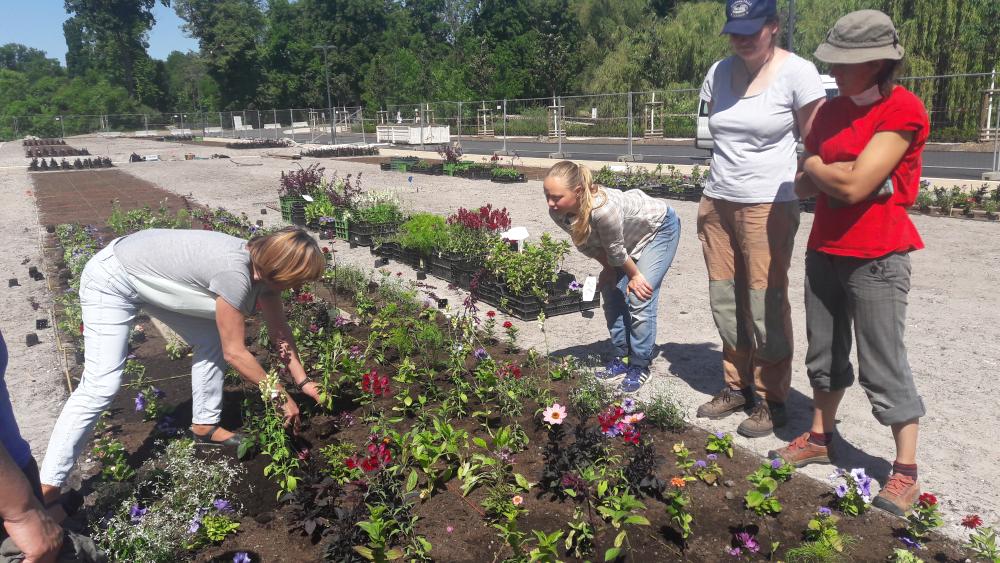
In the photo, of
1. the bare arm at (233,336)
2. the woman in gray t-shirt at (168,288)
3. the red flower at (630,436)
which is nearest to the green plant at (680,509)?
the red flower at (630,436)

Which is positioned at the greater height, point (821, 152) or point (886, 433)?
point (821, 152)

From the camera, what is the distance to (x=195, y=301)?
3.32 metres

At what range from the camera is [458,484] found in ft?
11.0

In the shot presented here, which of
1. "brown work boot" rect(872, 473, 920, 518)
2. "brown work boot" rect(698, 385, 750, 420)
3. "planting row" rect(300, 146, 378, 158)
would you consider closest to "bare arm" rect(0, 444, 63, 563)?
"brown work boot" rect(872, 473, 920, 518)

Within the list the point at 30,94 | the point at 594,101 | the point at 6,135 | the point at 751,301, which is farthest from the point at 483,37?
the point at 751,301

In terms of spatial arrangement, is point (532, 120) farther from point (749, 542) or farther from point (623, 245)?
point (749, 542)

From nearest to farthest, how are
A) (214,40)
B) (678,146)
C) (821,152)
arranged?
(821,152) < (678,146) < (214,40)

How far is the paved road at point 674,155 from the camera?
51.1 ft

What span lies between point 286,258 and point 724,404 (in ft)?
8.15

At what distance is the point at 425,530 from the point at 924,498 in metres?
1.97

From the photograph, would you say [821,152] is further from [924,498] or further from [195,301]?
[195,301]

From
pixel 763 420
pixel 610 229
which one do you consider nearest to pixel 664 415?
pixel 763 420

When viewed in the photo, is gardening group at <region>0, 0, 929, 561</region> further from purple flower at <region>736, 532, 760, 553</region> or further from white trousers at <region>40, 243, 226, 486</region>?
purple flower at <region>736, 532, 760, 553</region>

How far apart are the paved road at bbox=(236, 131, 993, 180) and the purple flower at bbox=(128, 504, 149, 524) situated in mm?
15121
